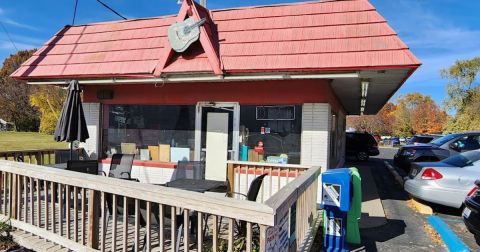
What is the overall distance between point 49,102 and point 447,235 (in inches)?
1614

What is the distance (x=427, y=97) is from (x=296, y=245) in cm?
8222

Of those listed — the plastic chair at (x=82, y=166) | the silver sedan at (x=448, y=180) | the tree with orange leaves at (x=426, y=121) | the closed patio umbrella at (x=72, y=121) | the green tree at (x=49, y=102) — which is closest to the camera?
the plastic chair at (x=82, y=166)

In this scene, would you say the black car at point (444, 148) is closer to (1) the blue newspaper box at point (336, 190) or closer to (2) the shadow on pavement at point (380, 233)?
(2) the shadow on pavement at point (380, 233)

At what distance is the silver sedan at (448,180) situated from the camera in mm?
7738

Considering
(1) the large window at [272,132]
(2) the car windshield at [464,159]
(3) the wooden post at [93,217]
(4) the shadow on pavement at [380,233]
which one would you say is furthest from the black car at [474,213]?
(3) the wooden post at [93,217]

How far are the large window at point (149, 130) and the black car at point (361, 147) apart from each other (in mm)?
14406

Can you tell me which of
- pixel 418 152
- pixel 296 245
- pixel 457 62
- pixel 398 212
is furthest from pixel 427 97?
pixel 296 245

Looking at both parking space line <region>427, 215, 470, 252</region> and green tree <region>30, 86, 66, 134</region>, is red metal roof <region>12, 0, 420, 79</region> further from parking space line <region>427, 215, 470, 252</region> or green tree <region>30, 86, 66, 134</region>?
green tree <region>30, 86, 66, 134</region>

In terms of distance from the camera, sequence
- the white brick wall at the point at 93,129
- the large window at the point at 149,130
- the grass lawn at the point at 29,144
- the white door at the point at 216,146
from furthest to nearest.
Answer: the grass lawn at the point at 29,144
the white brick wall at the point at 93,129
the large window at the point at 149,130
the white door at the point at 216,146

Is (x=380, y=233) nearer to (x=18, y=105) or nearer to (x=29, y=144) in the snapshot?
(x=29, y=144)

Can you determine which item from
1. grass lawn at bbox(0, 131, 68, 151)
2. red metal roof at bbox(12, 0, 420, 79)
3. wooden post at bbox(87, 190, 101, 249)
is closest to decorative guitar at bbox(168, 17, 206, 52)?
red metal roof at bbox(12, 0, 420, 79)

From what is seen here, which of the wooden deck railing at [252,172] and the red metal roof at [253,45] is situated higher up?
the red metal roof at [253,45]

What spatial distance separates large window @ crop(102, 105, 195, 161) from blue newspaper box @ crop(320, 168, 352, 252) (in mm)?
5054

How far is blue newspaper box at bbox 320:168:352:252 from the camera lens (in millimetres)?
5230
